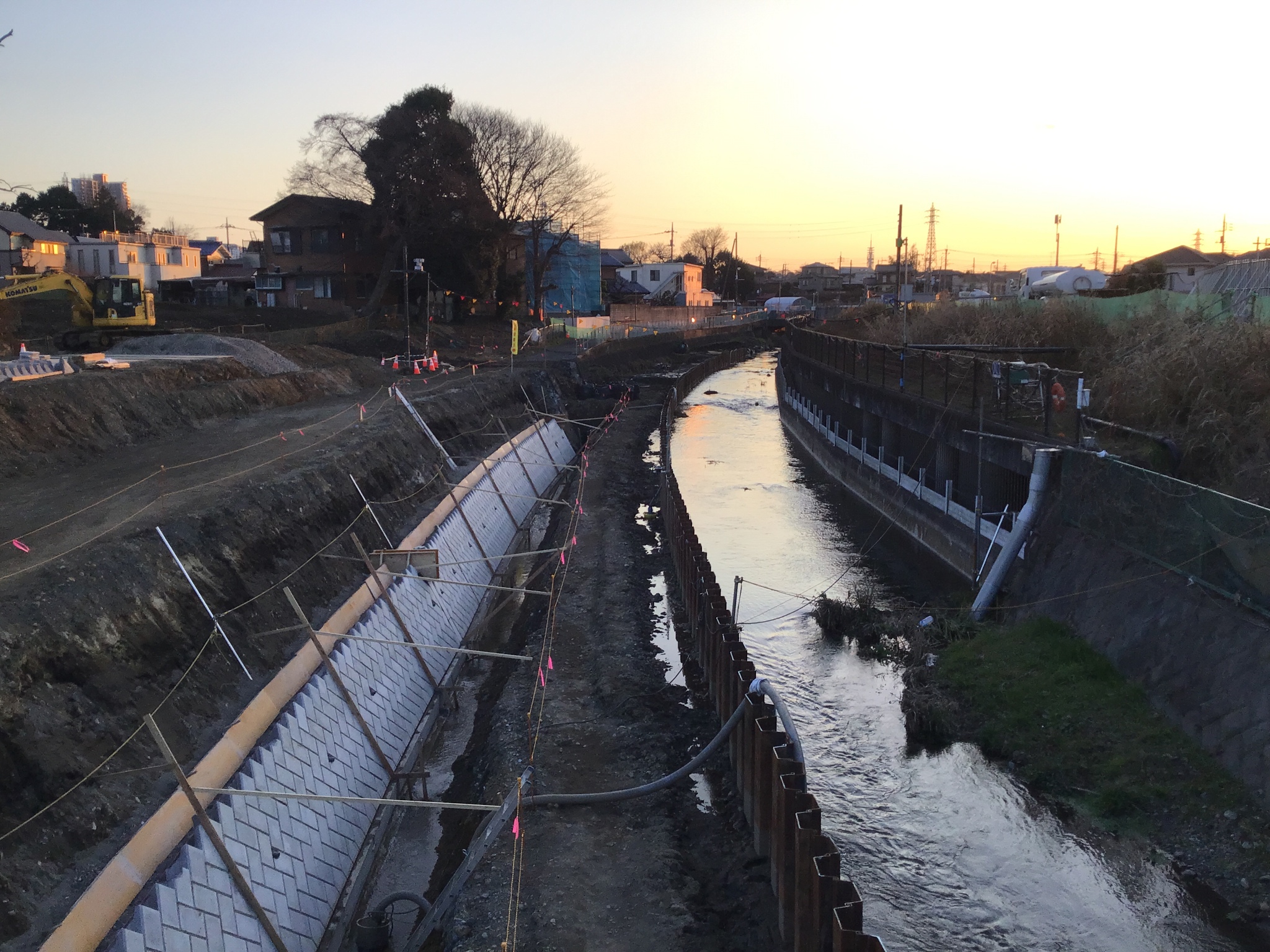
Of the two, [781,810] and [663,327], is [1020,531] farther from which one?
[663,327]

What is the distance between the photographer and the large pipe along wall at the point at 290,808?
725cm

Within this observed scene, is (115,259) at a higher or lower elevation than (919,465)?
higher

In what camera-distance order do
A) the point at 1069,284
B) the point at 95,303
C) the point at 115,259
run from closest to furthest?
the point at 95,303 → the point at 1069,284 → the point at 115,259

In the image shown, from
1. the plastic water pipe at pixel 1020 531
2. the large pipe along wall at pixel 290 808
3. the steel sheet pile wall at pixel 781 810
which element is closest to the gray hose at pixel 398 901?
the large pipe along wall at pixel 290 808

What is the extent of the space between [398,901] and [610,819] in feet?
8.29

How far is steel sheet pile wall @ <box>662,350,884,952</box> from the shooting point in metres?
7.91

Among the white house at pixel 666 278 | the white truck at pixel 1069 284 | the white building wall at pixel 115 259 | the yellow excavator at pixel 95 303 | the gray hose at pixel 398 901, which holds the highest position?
the white house at pixel 666 278

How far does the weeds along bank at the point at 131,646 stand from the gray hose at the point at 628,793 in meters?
3.77

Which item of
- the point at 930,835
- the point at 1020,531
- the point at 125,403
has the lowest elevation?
the point at 930,835

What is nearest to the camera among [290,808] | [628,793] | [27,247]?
[290,808]

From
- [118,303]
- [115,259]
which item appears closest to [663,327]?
[115,259]

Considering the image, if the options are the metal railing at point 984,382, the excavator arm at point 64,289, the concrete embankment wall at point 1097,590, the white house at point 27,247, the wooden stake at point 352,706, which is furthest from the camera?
the white house at point 27,247

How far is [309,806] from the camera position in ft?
32.1

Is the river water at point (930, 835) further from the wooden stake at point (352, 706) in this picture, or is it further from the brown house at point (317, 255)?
the brown house at point (317, 255)
